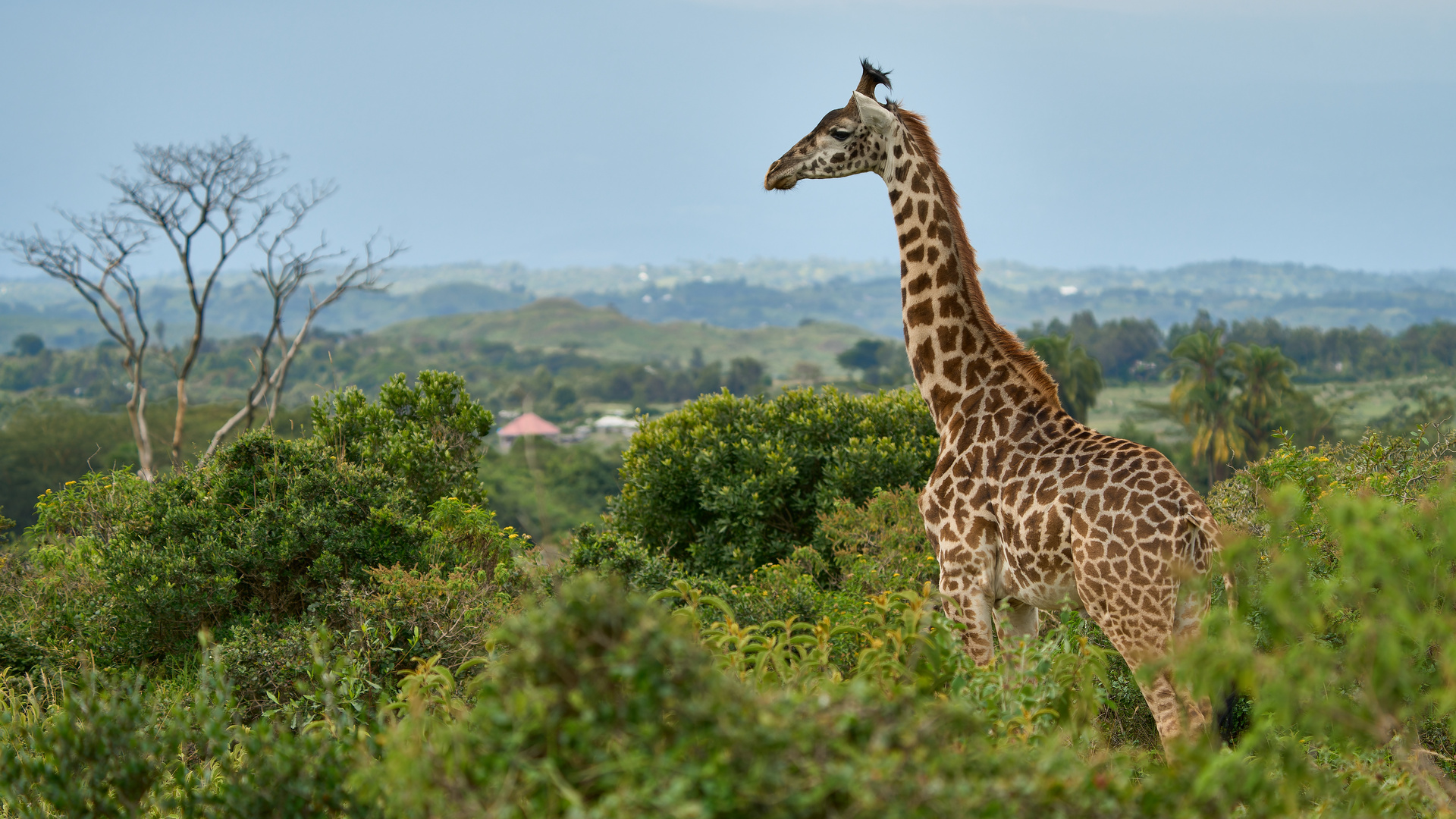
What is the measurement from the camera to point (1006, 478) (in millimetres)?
5973

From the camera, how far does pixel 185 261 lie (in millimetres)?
Result: 27750

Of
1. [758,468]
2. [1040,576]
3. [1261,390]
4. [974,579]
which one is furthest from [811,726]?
[1261,390]

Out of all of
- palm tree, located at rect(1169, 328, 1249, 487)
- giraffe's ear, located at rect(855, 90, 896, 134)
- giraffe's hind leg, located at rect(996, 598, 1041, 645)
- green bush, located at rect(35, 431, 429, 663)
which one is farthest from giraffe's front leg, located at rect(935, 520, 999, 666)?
palm tree, located at rect(1169, 328, 1249, 487)

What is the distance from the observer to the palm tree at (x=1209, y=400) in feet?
169

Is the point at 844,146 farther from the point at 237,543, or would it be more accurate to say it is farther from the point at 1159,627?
the point at 237,543

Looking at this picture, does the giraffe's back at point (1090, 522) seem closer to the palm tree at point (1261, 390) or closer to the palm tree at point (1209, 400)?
the palm tree at point (1209, 400)

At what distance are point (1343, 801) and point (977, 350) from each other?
3.36 meters

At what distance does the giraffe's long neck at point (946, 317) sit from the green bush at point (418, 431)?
21.3 feet

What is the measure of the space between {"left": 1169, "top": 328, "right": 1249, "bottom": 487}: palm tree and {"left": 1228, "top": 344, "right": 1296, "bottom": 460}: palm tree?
523 millimetres

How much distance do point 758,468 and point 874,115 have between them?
5640mm

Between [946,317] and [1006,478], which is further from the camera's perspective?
[946,317]

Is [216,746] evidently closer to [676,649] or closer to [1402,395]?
[676,649]

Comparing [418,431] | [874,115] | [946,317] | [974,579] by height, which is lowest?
[974,579]

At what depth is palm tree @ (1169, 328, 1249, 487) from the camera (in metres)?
51.5
